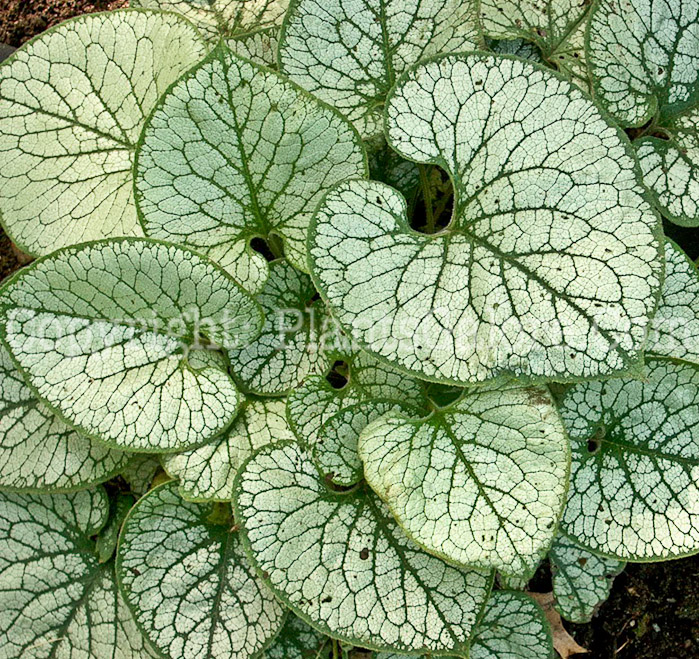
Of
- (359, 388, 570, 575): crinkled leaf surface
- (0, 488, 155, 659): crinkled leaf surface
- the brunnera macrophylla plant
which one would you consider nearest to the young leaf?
the brunnera macrophylla plant

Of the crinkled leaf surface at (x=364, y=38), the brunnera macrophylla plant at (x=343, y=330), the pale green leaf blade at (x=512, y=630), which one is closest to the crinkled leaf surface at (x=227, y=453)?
the brunnera macrophylla plant at (x=343, y=330)

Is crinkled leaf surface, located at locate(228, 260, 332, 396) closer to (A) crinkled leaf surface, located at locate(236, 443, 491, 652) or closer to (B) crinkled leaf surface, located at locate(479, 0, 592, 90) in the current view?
(A) crinkled leaf surface, located at locate(236, 443, 491, 652)

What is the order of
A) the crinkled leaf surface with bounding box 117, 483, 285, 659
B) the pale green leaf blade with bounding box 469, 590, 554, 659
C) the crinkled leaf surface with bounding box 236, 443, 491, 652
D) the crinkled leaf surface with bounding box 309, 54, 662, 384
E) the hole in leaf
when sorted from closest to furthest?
the crinkled leaf surface with bounding box 309, 54, 662, 384 → the crinkled leaf surface with bounding box 236, 443, 491, 652 → the crinkled leaf surface with bounding box 117, 483, 285, 659 → the pale green leaf blade with bounding box 469, 590, 554, 659 → the hole in leaf

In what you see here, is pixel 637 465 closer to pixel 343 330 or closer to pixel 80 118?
pixel 343 330

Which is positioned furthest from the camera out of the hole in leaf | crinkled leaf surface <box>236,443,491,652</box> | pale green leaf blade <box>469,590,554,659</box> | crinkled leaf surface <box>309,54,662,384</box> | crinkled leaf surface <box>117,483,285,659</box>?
the hole in leaf

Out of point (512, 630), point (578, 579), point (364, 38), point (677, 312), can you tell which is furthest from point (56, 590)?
point (677, 312)

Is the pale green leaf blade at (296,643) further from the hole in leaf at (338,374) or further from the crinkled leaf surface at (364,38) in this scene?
the crinkled leaf surface at (364,38)

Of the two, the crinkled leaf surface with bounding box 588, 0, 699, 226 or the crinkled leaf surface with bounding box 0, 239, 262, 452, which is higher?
the crinkled leaf surface with bounding box 588, 0, 699, 226
